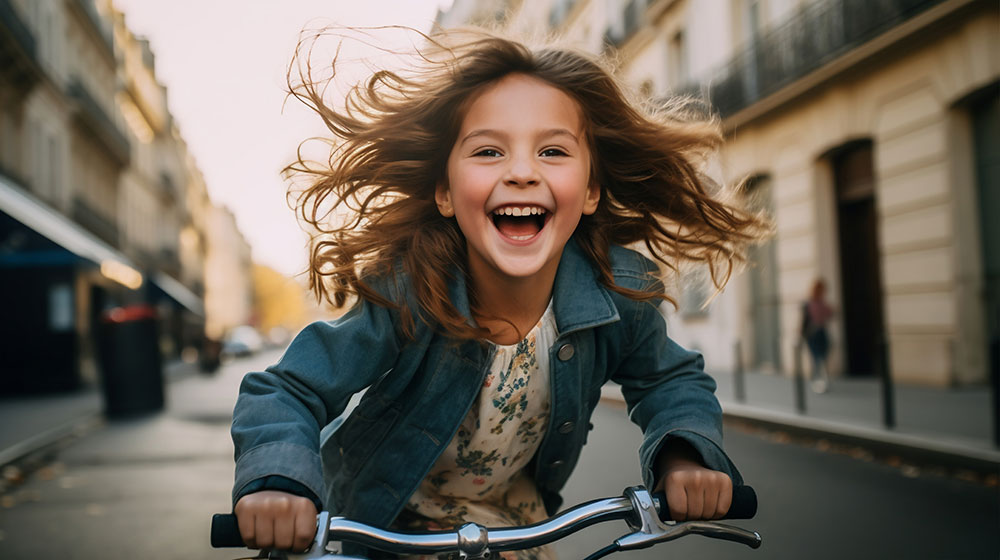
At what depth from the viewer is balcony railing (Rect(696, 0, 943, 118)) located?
1218 centimetres

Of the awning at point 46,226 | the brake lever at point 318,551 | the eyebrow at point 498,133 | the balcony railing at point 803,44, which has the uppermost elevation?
the balcony railing at point 803,44

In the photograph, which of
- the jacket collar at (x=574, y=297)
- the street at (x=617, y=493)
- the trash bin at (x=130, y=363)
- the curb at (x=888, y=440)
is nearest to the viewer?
the jacket collar at (x=574, y=297)

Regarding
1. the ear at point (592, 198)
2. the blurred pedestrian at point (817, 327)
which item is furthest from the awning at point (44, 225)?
the ear at point (592, 198)

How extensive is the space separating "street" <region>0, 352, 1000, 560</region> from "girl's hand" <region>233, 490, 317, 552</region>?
2.88ft

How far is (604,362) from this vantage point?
6.11 ft

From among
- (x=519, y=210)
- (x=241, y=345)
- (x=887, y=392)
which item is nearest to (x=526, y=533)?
(x=519, y=210)

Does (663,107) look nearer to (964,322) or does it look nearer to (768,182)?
(964,322)

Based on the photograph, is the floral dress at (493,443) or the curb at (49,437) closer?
→ the floral dress at (493,443)

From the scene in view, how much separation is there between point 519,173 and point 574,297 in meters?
0.37

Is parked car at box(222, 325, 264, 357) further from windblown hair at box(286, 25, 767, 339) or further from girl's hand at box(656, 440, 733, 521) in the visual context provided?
girl's hand at box(656, 440, 733, 521)

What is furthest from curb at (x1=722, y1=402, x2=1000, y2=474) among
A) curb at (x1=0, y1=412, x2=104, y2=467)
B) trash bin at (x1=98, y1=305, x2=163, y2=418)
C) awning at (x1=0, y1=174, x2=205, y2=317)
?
awning at (x1=0, y1=174, x2=205, y2=317)

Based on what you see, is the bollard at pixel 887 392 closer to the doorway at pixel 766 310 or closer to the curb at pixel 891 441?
the curb at pixel 891 441

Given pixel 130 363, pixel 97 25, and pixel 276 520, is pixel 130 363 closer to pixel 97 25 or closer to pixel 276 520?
pixel 276 520

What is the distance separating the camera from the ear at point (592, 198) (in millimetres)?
1949
